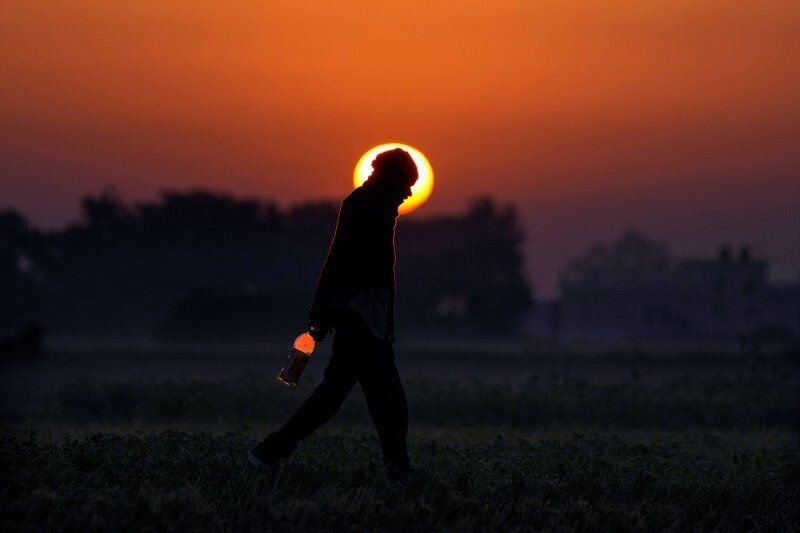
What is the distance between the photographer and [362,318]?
10117mm

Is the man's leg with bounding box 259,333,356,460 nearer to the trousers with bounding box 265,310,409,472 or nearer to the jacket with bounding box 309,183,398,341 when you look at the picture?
the trousers with bounding box 265,310,409,472

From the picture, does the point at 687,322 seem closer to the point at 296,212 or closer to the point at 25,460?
the point at 296,212

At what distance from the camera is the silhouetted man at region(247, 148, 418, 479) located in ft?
33.3

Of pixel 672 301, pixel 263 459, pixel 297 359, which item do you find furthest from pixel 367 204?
pixel 672 301

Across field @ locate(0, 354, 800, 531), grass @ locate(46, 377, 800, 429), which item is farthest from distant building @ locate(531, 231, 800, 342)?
field @ locate(0, 354, 800, 531)

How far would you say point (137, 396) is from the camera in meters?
23.3

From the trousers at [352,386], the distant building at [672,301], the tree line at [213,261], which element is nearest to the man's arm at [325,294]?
the trousers at [352,386]

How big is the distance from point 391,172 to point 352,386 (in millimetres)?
1492

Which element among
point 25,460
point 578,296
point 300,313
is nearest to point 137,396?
point 25,460

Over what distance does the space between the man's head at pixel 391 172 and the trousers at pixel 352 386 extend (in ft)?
2.95

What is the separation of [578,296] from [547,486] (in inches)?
5666

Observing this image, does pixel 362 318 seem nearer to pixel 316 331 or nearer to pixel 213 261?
pixel 316 331

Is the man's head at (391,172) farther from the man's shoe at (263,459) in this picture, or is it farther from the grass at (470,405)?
the grass at (470,405)

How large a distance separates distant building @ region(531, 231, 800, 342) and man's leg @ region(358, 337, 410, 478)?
408 feet
